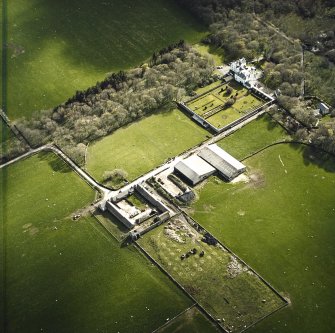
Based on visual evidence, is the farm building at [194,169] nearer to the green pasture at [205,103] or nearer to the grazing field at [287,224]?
the grazing field at [287,224]

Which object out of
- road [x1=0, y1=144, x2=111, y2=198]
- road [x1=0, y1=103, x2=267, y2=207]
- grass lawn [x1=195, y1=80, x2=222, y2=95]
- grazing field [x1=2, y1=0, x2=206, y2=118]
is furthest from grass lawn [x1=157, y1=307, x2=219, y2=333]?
grazing field [x1=2, y1=0, x2=206, y2=118]

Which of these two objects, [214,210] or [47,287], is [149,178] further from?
[47,287]

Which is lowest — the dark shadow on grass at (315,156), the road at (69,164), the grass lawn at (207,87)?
the road at (69,164)

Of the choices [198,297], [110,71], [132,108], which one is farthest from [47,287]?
[110,71]

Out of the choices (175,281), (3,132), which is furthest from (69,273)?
(3,132)

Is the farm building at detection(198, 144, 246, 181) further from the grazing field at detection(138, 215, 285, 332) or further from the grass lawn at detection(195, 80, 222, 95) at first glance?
the grass lawn at detection(195, 80, 222, 95)

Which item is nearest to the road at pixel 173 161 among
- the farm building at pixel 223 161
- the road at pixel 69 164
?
the road at pixel 69 164
